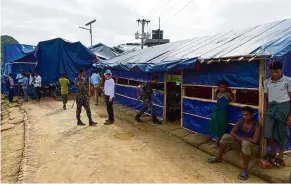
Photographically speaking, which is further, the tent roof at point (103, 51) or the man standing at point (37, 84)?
the tent roof at point (103, 51)

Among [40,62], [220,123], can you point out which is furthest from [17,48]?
[220,123]

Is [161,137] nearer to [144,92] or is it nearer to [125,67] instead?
[144,92]

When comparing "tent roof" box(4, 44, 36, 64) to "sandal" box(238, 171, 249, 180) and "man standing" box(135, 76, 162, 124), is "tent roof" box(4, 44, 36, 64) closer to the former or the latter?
"man standing" box(135, 76, 162, 124)

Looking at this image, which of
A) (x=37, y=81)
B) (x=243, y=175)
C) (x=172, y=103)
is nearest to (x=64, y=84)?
(x=37, y=81)

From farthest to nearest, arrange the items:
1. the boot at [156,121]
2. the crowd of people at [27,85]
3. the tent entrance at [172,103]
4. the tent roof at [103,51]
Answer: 1. the tent roof at [103,51]
2. the crowd of people at [27,85]
3. the tent entrance at [172,103]
4. the boot at [156,121]

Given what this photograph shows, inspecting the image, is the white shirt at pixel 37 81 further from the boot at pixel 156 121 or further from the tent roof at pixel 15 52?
the boot at pixel 156 121

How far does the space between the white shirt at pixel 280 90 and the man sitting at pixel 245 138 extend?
497mm

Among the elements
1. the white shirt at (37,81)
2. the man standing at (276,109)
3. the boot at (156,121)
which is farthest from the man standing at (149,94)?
the white shirt at (37,81)

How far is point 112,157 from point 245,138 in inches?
116

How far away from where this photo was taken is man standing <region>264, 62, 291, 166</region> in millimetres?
4977

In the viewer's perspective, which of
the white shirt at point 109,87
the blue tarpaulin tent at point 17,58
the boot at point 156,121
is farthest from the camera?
the blue tarpaulin tent at point 17,58

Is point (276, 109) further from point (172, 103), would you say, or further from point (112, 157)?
point (172, 103)

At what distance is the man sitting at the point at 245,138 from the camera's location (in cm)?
507

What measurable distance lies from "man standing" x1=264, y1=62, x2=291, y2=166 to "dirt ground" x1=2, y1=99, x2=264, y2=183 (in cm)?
83
